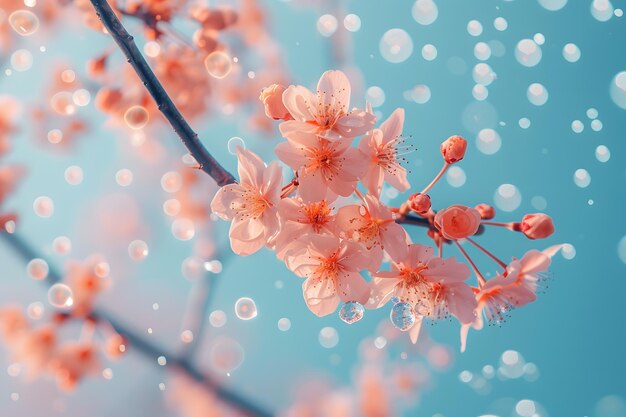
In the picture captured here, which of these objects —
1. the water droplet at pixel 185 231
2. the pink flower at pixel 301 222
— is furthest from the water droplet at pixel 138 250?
the pink flower at pixel 301 222

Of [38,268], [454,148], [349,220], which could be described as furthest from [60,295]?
[454,148]

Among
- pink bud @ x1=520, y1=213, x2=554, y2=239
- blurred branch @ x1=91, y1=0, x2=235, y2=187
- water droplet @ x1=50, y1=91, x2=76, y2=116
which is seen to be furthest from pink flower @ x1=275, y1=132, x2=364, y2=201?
water droplet @ x1=50, y1=91, x2=76, y2=116

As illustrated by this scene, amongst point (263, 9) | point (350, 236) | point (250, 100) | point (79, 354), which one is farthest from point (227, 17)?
point (79, 354)

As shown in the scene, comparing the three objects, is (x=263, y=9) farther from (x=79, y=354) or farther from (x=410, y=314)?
(x=410, y=314)

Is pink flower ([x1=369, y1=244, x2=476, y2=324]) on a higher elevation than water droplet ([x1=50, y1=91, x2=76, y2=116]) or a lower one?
lower

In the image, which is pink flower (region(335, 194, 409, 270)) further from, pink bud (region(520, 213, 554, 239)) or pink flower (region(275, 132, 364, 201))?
pink bud (region(520, 213, 554, 239))
